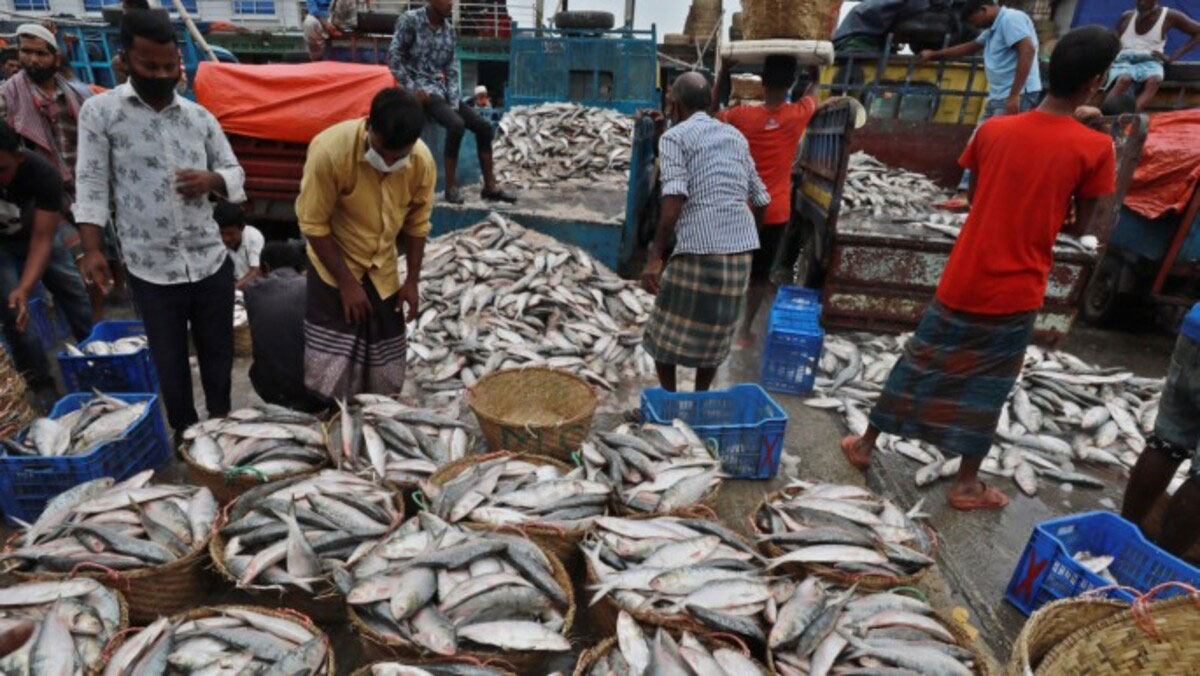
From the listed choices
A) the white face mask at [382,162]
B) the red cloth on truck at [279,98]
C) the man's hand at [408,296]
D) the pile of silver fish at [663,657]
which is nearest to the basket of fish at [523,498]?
the pile of silver fish at [663,657]

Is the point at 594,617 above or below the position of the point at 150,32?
below

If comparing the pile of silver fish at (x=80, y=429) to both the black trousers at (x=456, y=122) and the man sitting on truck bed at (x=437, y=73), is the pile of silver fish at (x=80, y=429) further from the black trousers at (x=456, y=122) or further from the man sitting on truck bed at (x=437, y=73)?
the black trousers at (x=456, y=122)

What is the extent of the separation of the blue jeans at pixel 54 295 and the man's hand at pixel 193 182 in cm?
195

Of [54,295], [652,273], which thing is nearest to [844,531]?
[652,273]

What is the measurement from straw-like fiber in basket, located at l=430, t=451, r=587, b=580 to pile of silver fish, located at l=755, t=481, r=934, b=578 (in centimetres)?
82

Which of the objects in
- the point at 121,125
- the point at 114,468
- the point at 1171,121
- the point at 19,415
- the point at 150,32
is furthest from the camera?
the point at 1171,121

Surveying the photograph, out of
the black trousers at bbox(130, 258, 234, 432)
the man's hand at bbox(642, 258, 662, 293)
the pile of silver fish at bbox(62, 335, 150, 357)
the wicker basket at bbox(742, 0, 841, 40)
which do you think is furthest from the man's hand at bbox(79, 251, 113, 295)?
the wicker basket at bbox(742, 0, 841, 40)

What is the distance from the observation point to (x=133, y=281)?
325 centimetres

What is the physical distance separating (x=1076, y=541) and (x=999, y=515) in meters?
0.87

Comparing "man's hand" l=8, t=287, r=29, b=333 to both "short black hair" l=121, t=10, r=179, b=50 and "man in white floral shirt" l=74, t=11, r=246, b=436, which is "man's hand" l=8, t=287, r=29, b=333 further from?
"short black hair" l=121, t=10, r=179, b=50

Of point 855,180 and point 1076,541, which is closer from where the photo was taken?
point 1076,541

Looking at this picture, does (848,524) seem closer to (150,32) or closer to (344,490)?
(344,490)

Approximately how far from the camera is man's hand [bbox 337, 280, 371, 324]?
3.25m

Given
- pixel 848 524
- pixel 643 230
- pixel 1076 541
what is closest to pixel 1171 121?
pixel 643 230
